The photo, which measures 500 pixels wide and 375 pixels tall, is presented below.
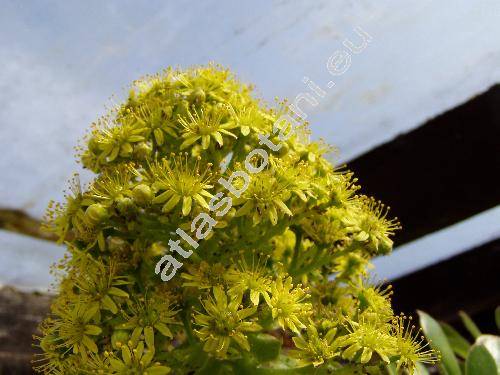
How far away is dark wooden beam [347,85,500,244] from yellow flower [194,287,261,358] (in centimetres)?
112

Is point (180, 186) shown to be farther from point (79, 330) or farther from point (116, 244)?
point (79, 330)

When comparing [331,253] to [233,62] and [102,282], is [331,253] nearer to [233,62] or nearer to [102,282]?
[102,282]

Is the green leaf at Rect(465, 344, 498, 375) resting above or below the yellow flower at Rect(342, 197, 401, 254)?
below

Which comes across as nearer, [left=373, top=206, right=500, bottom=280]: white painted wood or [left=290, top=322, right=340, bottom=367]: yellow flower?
[left=290, top=322, right=340, bottom=367]: yellow flower

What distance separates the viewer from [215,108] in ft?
4.29

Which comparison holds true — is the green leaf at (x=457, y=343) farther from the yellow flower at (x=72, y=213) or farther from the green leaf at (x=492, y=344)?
the yellow flower at (x=72, y=213)

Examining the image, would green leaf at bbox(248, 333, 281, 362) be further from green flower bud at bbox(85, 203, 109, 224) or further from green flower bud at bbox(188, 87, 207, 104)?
green flower bud at bbox(188, 87, 207, 104)

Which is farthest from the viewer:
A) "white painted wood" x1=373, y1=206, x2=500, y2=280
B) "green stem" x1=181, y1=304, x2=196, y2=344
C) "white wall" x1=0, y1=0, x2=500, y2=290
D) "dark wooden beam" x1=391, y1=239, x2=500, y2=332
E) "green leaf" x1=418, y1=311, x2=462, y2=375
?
"dark wooden beam" x1=391, y1=239, x2=500, y2=332

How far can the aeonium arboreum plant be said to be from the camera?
3.79 feet

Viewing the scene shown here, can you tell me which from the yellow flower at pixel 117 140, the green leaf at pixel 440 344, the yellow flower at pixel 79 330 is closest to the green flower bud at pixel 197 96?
the yellow flower at pixel 117 140

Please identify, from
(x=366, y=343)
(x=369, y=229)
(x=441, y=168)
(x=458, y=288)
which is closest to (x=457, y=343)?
(x=441, y=168)

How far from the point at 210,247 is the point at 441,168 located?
1103mm

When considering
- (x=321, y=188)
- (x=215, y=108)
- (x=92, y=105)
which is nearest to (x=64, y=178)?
(x=92, y=105)

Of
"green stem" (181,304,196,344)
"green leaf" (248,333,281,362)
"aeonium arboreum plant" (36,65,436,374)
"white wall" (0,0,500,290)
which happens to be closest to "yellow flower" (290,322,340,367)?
"aeonium arboreum plant" (36,65,436,374)
